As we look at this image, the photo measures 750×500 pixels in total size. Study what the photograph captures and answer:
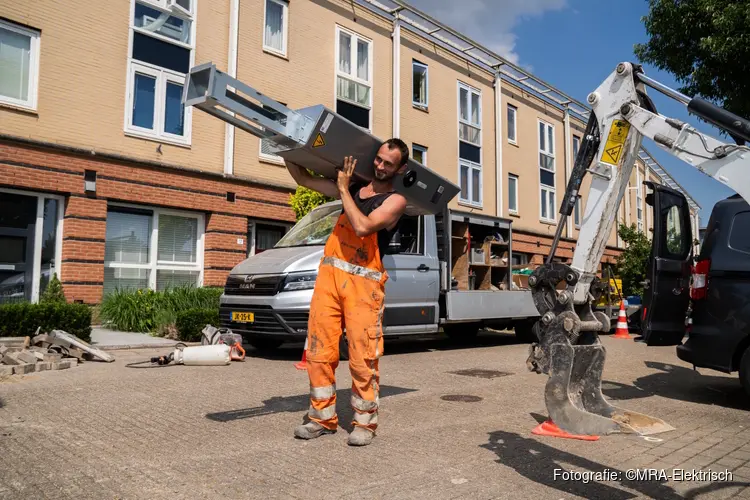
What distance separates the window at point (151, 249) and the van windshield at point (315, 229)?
5.29m

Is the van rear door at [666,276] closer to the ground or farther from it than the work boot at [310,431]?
farther from it

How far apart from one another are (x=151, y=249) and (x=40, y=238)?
7.46 feet

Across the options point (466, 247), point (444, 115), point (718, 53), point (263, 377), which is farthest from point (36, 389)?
point (444, 115)

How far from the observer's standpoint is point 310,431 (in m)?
4.19

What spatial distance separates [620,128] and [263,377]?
4633 millimetres

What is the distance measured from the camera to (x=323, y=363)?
166 inches

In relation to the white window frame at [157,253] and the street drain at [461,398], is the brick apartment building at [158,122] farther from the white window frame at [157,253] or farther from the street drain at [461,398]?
the street drain at [461,398]

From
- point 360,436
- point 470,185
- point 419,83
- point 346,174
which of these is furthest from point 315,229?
point 470,185

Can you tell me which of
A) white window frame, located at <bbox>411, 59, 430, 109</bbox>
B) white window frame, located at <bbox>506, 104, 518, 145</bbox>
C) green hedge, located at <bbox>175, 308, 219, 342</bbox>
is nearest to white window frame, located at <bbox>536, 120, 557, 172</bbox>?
white window frame, located at <bbox>506, 104, 518, 145</bbox>

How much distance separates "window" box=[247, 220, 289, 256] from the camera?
15391mm

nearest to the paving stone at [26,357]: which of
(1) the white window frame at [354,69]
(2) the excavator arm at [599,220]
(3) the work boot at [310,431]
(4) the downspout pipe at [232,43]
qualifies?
(3) the work boot at [310,431]

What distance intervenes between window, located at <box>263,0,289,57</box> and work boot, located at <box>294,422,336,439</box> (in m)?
13.3

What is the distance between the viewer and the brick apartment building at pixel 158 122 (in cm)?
1158

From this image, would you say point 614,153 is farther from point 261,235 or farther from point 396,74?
point 396,74
